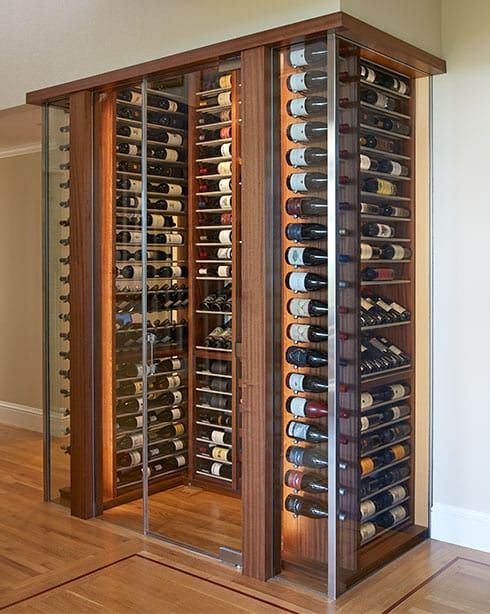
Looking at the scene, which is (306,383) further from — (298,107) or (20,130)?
(20,130)

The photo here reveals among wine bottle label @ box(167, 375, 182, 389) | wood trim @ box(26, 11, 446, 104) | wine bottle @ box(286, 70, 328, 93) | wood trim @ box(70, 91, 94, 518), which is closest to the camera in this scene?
wood trim @ box(26, 11, 446, 104)

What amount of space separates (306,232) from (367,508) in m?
1.39

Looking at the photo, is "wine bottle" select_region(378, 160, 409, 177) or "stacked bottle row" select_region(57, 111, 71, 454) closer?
"wine bottle" select_region(378, 160, 409, 177)

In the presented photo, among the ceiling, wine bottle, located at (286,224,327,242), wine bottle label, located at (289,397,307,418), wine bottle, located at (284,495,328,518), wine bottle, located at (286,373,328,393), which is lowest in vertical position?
wine bottle, located at (284,495,328,518)

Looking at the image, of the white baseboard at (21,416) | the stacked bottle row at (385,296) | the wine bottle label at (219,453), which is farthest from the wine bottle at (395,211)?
the white baseboard at (21,416)

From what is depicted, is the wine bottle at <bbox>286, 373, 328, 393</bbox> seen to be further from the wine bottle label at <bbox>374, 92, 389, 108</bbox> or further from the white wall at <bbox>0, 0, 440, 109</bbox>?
the white wall at <bbox>0, 0, 440, 109</bbox>

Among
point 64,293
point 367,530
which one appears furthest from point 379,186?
point 64,293

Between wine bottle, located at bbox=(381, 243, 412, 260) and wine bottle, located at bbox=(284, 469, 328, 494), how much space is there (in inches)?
45.4

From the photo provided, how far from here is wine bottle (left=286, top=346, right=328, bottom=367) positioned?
3535mm

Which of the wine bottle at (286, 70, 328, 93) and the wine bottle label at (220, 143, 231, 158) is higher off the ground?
the wine bottle at (286, 70, 328, 93)

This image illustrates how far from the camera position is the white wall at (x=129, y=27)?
3.56 meters

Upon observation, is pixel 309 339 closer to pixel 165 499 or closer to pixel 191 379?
pixel 191 379

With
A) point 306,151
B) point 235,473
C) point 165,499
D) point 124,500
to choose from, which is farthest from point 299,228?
point 124,500

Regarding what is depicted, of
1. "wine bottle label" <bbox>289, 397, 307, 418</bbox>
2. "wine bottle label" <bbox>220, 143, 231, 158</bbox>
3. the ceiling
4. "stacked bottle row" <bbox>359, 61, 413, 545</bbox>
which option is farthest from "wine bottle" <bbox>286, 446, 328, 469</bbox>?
the ceiling
